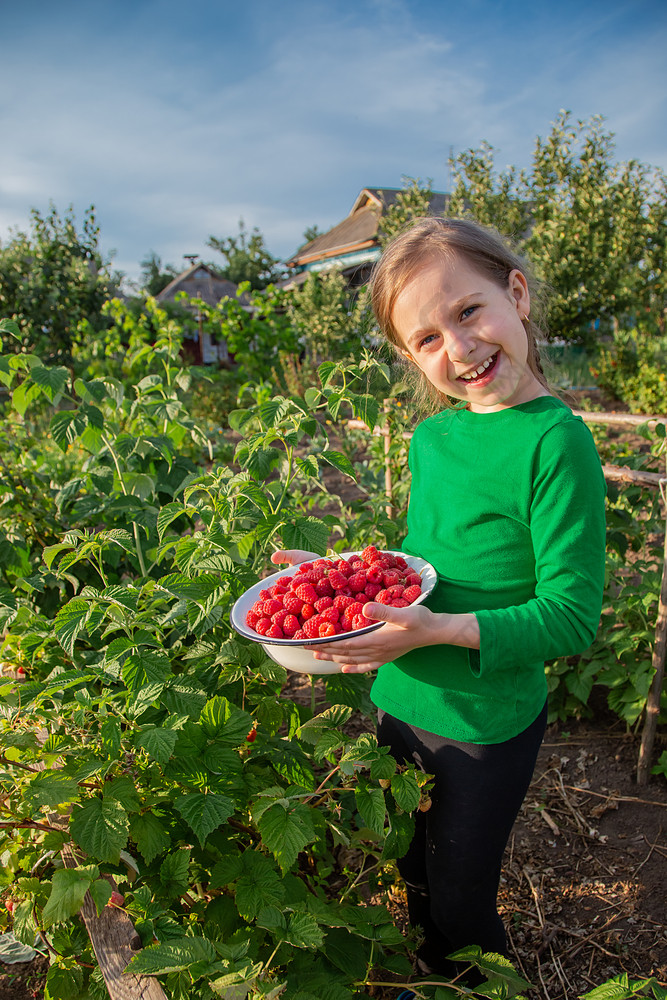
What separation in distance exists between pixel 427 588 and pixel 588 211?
11.6 metres

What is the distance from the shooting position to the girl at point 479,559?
99 centimetres

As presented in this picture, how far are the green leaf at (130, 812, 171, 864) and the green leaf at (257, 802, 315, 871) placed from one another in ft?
0.66

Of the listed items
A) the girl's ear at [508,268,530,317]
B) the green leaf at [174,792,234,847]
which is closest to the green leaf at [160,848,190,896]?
the green leaf at [174,792,234,847]

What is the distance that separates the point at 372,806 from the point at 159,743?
1.21 ft

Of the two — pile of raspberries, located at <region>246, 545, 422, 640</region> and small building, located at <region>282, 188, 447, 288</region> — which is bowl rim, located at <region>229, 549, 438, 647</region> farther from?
small building, located at <region>282, 188, 447, 288</region>

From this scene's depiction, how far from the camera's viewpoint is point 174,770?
3.72ft

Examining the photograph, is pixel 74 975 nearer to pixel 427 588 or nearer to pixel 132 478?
pixel 427 588

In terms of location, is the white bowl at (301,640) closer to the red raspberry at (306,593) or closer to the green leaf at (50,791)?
the red raspberry at (306,593)

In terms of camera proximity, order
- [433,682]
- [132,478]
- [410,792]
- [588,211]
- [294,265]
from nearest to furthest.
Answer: [410,792] < [433,682] < [132,478] < [588,211] < [294,265]

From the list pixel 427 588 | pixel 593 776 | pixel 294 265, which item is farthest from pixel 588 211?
pixel 294 265

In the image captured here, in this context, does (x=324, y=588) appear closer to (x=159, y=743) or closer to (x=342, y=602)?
(x=342, y=602)

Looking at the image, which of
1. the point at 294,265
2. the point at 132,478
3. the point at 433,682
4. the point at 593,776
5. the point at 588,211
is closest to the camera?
the point at 433,682

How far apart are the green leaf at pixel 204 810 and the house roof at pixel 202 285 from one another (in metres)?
34.8

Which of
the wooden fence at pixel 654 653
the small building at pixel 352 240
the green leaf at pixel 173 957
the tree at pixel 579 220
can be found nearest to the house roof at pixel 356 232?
the small building at pixel 352 240
